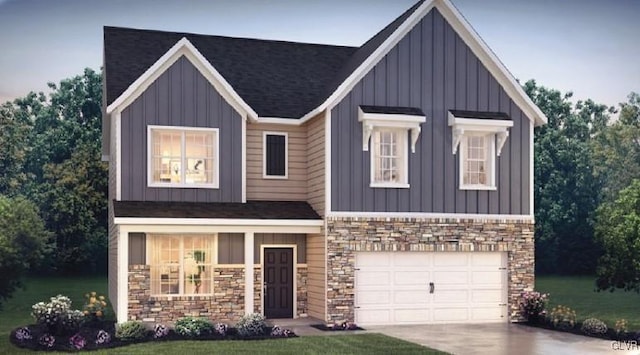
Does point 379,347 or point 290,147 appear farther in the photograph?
point 290,147

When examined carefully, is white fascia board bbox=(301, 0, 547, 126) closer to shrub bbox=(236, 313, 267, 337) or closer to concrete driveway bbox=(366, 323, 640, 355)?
shrub bbox=(236, 313, 267, 337)

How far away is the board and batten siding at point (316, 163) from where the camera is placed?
18.7 m

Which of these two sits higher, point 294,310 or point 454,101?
point 454,101

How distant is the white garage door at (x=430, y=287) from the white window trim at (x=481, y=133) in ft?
5.74

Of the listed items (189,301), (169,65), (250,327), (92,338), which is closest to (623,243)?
(250,327)

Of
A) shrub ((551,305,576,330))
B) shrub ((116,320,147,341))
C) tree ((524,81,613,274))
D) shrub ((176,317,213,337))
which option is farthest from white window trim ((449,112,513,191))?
tree ((524,81,613,274))

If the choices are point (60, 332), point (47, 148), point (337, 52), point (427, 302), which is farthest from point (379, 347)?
point (47, 148)

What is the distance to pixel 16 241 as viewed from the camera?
91.1 feet

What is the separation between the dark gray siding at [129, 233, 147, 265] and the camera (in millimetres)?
17531

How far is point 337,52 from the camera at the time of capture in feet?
78.2

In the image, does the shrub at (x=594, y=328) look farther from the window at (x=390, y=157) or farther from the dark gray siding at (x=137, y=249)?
the dark gray siding at (x=137, y=249)

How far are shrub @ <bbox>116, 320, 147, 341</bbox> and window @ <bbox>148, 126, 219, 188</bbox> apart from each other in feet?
A: 12.8

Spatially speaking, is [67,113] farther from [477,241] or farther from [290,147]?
[477,241]

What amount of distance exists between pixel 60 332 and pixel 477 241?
9425mm
